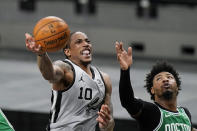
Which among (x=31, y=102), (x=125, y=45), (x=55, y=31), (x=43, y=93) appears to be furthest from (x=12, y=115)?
(x=125, y=45)

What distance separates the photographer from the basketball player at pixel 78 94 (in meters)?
6.46

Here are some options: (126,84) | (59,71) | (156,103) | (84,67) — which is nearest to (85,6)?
(84,67)

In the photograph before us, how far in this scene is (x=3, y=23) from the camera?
71.8ft

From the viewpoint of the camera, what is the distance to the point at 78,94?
655 centimetres

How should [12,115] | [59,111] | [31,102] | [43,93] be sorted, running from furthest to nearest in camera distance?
[43,93] < [31,102] < [12,115] < [59,111]

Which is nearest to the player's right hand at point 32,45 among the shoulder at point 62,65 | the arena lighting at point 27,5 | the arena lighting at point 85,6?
the shoulder at point 62,65

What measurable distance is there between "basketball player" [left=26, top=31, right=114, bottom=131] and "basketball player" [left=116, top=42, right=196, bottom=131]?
296 millimetres

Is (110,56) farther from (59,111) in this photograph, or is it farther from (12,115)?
(59,111)

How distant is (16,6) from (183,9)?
6.15 metres

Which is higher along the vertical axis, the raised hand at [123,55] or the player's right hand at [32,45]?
the player's right hand at [32,45]

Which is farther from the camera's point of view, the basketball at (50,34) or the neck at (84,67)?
the neck at (84,67)

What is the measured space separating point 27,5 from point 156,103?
1523 centimetres

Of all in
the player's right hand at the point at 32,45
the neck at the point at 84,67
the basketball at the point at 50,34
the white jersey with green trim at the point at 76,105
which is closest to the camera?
the player's right hand at the point at 32,45

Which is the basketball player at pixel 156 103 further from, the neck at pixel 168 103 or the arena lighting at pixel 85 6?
the arena lighting at pixel 85 6
